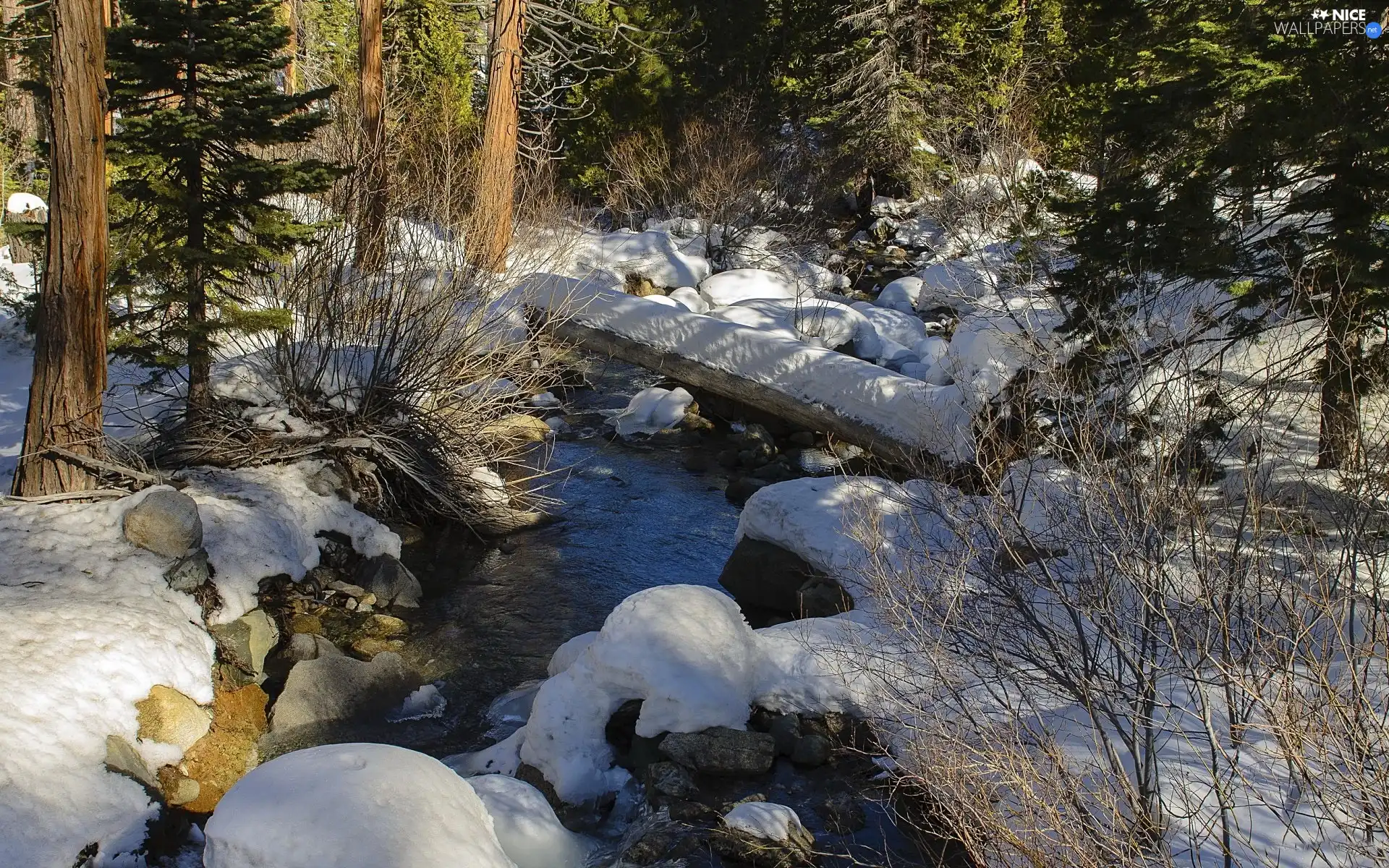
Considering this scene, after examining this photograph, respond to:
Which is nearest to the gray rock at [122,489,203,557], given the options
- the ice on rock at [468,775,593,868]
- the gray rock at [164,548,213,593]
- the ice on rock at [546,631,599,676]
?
the gray rock at [164,548,213,593]

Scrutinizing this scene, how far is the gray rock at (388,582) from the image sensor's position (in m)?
7.95

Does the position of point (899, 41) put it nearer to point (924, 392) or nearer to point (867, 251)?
point (867, 251)

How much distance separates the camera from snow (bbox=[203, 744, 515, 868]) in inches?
139

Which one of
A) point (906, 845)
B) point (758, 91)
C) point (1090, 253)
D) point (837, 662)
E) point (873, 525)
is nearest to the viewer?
point (906, 845)

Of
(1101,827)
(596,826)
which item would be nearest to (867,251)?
(596,826)

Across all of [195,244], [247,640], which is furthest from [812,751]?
[195,244]

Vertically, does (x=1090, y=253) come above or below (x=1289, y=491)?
above

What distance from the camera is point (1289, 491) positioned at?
582 cm

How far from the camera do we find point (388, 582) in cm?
802

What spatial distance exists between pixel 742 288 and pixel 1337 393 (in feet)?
36.4

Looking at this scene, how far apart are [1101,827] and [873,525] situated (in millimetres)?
2371

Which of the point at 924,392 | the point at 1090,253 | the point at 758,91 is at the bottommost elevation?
the point at 924,392

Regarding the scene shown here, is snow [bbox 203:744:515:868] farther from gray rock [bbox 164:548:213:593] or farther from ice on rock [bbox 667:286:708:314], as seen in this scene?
ice on rock [bbox 667:286:708:314]

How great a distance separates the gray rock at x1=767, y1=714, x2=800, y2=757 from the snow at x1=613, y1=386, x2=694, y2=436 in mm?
6618
